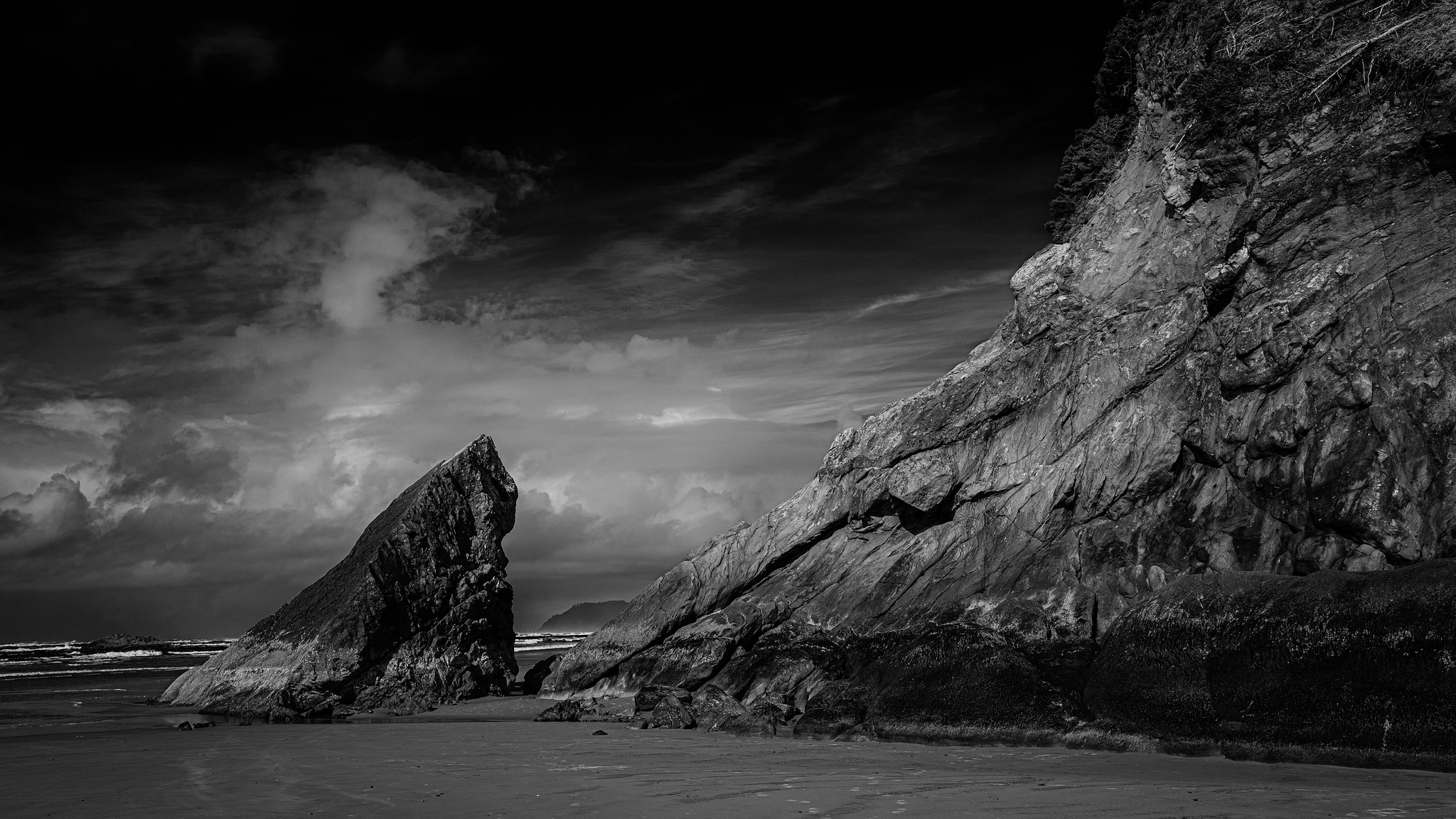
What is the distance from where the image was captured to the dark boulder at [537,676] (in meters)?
33.8

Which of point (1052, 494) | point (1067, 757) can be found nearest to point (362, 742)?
point (1067, 757)

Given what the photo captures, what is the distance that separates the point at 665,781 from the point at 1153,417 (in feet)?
53.0

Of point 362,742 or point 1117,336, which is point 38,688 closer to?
point 362,742

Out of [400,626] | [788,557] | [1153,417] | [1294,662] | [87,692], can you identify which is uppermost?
[1153,417]

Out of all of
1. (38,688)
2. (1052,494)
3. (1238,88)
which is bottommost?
(38,688)

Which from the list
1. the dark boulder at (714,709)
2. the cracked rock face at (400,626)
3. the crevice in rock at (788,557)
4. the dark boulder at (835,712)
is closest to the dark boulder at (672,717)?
the dark boulder at (714,709)

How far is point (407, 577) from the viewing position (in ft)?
103

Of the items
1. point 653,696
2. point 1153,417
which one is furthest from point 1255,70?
point 653,696

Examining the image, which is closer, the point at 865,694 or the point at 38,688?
the point at 865,694

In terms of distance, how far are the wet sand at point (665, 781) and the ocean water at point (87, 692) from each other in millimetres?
6840

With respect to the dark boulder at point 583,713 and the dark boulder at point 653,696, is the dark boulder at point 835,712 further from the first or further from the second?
the dark boulder at point 583,713

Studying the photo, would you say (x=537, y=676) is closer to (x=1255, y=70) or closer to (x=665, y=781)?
(x=665, y=781)

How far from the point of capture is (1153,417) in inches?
955

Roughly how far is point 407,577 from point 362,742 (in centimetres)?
1122
